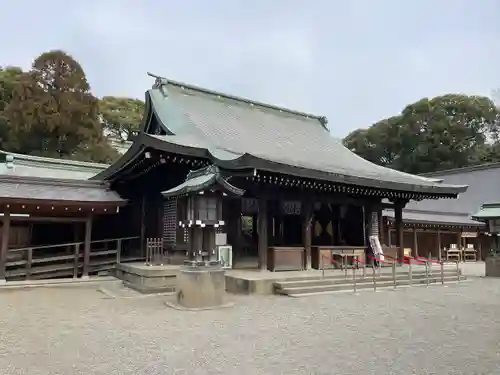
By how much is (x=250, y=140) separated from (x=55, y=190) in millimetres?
6298

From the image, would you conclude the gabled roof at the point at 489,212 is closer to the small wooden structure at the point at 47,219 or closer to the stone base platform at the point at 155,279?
the stone base platform at the point at 155,279

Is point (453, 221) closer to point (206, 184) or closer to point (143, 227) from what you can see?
point (143, 227)

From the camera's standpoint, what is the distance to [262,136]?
1459 centimetres

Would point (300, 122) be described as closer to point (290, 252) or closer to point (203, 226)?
point (290, 252)

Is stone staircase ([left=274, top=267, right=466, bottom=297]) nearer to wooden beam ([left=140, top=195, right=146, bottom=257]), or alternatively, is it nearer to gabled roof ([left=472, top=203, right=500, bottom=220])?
gabled roof ([left=472, top=203, right=500, bottom=220])

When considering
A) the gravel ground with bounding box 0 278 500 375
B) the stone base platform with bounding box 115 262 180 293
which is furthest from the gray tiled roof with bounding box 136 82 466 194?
the gravel ground with bounding box 0 278 500 375

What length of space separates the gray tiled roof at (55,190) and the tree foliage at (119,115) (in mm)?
20792

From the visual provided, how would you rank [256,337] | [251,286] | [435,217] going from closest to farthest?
[256,337], [251,286], [435,217]

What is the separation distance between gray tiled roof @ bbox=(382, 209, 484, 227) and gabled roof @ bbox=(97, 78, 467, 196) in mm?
6722

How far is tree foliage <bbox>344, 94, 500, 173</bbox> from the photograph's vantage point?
119 feet

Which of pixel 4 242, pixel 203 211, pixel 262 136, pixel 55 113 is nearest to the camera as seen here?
pixel 203 211

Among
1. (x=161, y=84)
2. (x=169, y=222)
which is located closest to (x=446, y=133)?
(x=161, y=84)

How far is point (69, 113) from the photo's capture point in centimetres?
2297

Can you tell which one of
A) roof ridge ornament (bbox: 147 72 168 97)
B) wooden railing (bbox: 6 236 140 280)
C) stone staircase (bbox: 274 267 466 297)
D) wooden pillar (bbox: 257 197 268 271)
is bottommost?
stone staircase (bbox: 274 267 466 297)
